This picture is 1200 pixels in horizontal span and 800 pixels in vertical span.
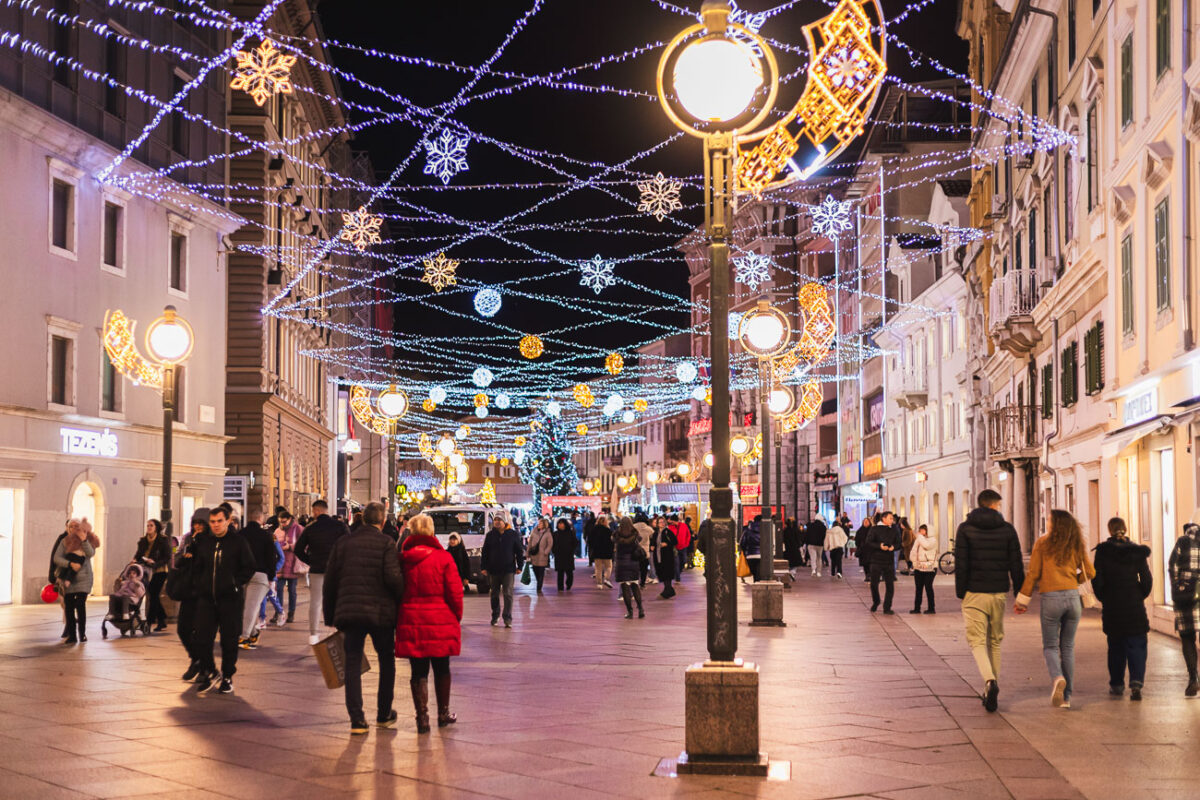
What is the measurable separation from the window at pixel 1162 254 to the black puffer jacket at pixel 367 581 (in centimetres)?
1330

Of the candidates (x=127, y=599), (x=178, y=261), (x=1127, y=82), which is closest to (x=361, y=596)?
Answer: (x=127, y=599)

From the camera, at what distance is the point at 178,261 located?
122 ft

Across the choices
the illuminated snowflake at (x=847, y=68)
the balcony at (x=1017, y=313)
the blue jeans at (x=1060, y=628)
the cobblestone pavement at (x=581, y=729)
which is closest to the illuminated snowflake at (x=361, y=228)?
the cobblestone pavement at (x=581, y=729)

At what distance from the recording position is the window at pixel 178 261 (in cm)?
3697

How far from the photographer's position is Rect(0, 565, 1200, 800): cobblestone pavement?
9.55 metres

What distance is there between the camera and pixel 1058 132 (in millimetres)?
29703

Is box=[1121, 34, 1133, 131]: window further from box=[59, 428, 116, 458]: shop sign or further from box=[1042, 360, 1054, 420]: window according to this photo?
box=[59, 428, 116, 458]: shop sign

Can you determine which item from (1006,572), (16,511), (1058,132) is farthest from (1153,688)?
(16,511)

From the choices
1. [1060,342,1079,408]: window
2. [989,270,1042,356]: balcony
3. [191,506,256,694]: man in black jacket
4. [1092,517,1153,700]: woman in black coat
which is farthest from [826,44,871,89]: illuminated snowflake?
[989,270,1042,356]: balcony

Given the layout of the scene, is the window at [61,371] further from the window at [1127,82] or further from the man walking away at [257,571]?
the window at [1127,82]

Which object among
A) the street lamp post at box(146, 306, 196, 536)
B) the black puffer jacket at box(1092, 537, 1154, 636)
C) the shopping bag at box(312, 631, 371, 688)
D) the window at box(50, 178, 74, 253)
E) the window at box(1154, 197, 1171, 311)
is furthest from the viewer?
the window at box(50, 178, 74, 253)

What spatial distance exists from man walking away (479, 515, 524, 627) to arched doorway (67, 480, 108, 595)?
440 inches

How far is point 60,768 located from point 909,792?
5442 millimetres

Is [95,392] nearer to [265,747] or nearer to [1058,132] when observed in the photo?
[1058,132]
